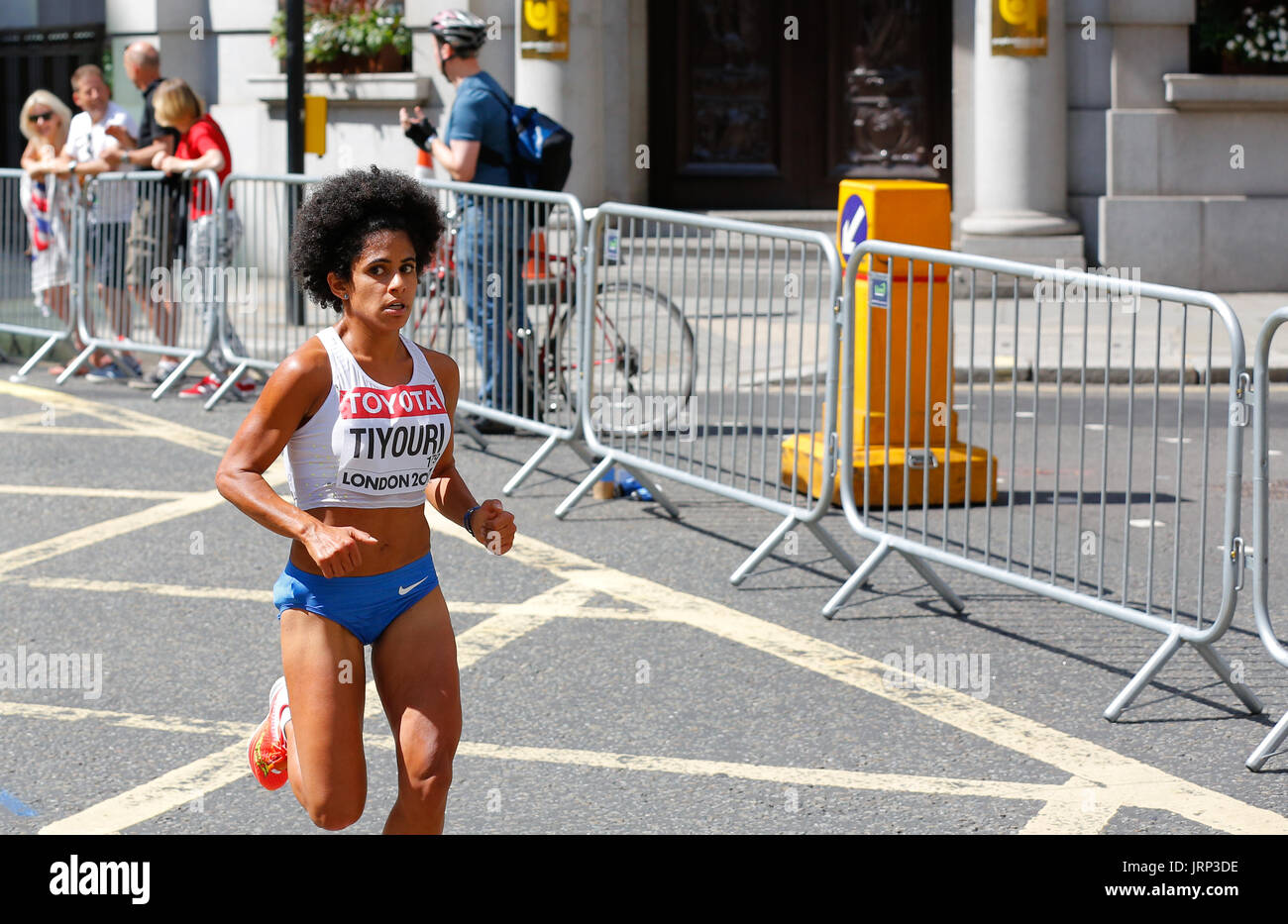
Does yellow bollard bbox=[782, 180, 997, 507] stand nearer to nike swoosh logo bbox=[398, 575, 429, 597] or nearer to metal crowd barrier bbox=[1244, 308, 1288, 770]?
metal crowd barrier bbox=[1244, 308, 1288, 770]

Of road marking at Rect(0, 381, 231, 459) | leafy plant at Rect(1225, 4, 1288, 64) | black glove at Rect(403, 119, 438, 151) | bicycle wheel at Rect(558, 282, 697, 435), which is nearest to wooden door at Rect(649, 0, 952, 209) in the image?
leafy plant at Rect(1225, 4, 1288, 64)

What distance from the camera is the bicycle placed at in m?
9.01

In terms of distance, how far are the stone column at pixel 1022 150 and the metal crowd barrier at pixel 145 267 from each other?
7198 mm

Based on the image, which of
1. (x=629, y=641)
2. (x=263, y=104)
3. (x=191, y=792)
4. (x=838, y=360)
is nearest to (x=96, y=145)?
(x=263, y=104)

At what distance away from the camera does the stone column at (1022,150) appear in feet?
53.1

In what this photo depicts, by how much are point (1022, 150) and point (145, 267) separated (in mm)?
7786

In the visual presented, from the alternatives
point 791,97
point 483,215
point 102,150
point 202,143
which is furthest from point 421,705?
point 791,97

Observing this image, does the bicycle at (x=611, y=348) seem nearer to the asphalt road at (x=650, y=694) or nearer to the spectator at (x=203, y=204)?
the asphalt road at (x=650, y=694)

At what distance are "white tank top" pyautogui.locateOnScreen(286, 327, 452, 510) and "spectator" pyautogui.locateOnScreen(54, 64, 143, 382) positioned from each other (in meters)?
8.53

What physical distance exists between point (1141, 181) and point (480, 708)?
479 inches

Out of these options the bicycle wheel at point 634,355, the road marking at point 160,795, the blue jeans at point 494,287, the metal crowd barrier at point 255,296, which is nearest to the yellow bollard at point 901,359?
the bicycle wheel at point 634,355

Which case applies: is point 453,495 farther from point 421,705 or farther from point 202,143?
point 202,143
